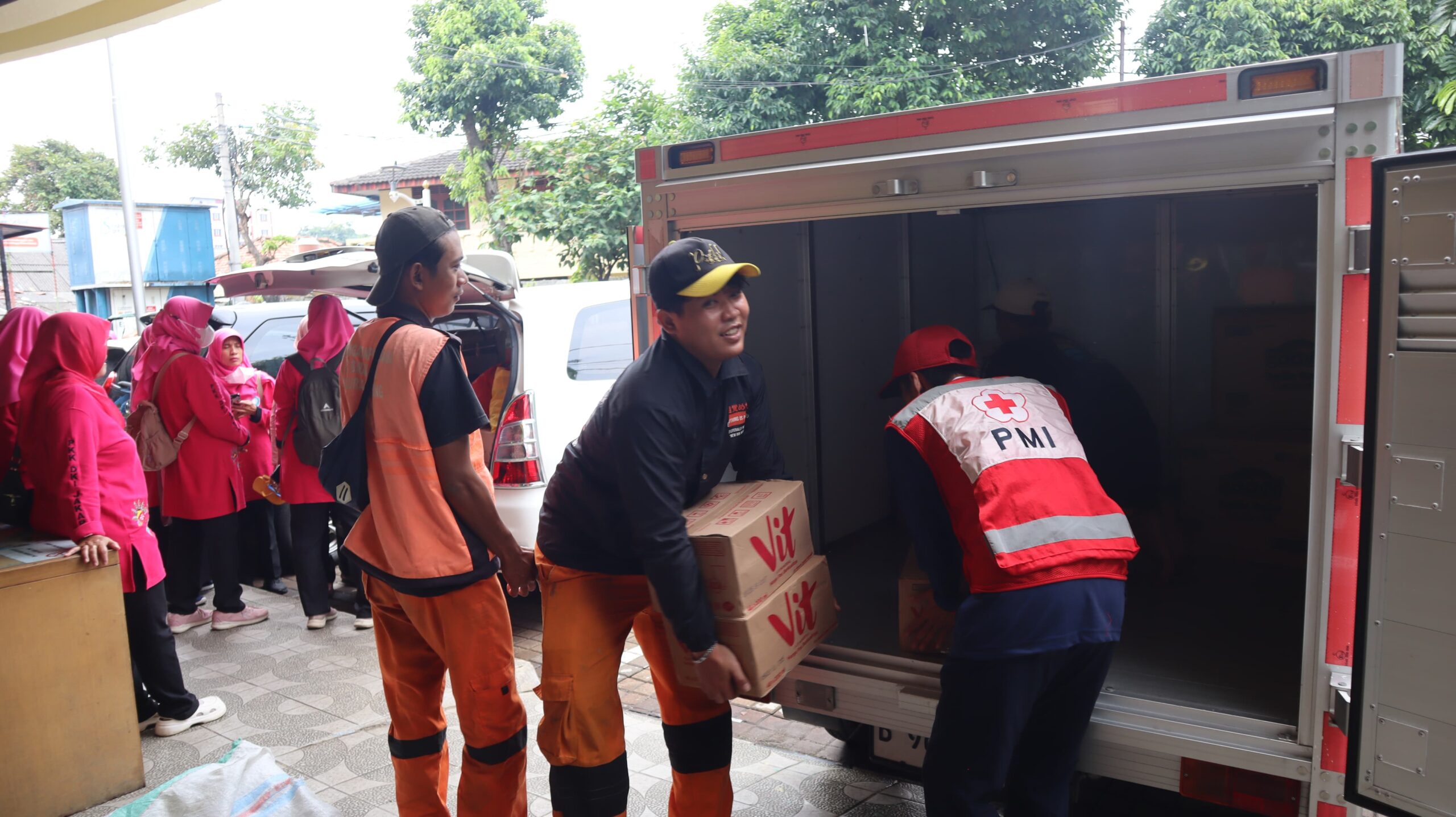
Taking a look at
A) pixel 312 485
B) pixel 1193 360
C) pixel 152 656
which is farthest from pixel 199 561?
pixel 1193 360

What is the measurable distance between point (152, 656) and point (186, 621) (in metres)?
1.80

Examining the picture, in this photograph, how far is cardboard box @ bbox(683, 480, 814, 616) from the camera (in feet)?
8.44

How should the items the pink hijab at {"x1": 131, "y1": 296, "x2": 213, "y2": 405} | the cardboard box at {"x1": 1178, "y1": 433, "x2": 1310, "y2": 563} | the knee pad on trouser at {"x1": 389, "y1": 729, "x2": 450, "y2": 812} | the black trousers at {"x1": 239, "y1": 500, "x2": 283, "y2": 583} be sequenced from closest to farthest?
the knee pad on trouser at {"x1": 389, "y1": 729, "x2": 450, "y2": 812}, the cardboard box at {"x1": 1178, "y1": 433, "x2": 1310, "y2": 563}, the pink hijab at {"x1": 131, "y1": 296, "x2": 213, "y2": 405}, the black trousers at {"x1": 239, "y1": 500, "x2": 283, "y2": 583}

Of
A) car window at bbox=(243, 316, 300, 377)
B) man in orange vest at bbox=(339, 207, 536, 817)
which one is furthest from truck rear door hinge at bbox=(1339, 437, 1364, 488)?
car window at bbox=(243, 316, 300, 377)

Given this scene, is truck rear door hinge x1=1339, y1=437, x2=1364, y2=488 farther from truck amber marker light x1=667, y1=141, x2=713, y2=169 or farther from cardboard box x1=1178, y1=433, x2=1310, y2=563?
cardboard box x1=1178, y1=433, x2=1310, y2=563

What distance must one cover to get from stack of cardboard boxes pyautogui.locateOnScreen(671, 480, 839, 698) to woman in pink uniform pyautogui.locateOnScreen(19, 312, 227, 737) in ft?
8.29

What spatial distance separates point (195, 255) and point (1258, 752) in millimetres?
27055

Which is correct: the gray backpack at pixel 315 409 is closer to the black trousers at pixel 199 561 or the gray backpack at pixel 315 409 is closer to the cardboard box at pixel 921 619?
the black trousers at pixel 199 561

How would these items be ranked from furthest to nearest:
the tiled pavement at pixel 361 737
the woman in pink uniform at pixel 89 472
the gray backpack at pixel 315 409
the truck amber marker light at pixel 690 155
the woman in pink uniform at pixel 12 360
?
the gray backpack at pixel 315 409, the woman in pink uniform at pixel 12 360, the woman in pink uniform at pixel 89 472, the tiled pavement at pixel 361 737, the truck amber marker light at pixel 690 155

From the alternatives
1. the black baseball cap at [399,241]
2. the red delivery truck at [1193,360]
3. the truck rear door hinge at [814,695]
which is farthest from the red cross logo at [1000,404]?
the black baseball cap at [399,241]

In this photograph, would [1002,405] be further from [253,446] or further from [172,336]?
[253,446]

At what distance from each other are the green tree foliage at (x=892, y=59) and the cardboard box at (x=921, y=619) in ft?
46.6

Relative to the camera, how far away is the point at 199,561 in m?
5.93

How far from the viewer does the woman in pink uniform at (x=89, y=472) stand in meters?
3.82
